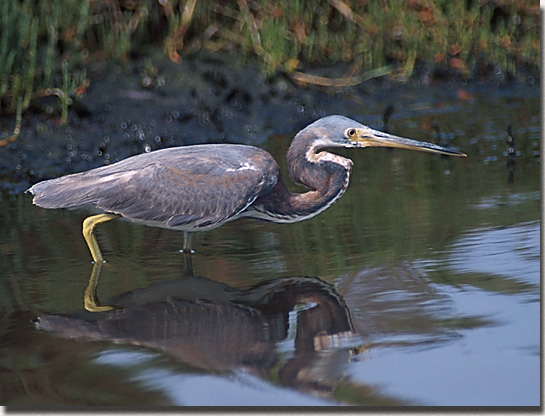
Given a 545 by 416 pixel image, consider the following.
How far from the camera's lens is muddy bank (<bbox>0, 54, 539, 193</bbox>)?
7727 mm

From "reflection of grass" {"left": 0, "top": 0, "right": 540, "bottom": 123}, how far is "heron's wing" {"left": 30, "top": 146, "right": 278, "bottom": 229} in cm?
307

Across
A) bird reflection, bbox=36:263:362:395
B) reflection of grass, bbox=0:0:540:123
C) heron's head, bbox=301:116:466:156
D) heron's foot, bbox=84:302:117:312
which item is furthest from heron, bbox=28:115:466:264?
reflection of grass, bbox=0:0:540:123

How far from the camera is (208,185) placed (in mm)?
5395

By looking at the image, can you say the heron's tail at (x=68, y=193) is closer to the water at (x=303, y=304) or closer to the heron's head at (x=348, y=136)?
the water at (x=303, y=304)

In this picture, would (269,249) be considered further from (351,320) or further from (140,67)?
(140,67)

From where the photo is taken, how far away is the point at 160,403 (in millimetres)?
3559

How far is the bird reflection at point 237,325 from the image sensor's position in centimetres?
385

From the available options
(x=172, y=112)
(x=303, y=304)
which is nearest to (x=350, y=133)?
(x=303, y=304)

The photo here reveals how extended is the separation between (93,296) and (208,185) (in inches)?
38.9

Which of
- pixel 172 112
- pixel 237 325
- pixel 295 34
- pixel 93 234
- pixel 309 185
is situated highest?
pixel 295 34

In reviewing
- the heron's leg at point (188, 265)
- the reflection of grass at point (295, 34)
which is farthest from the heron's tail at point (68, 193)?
the reflection of grass at point (295, 34)

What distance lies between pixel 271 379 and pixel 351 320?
2.39ft

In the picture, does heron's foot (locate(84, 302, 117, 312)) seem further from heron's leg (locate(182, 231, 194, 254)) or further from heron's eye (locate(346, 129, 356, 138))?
heron's eye (locate(346, 129, 356, 138))

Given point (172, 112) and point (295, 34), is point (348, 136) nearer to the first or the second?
point (172, 112)
